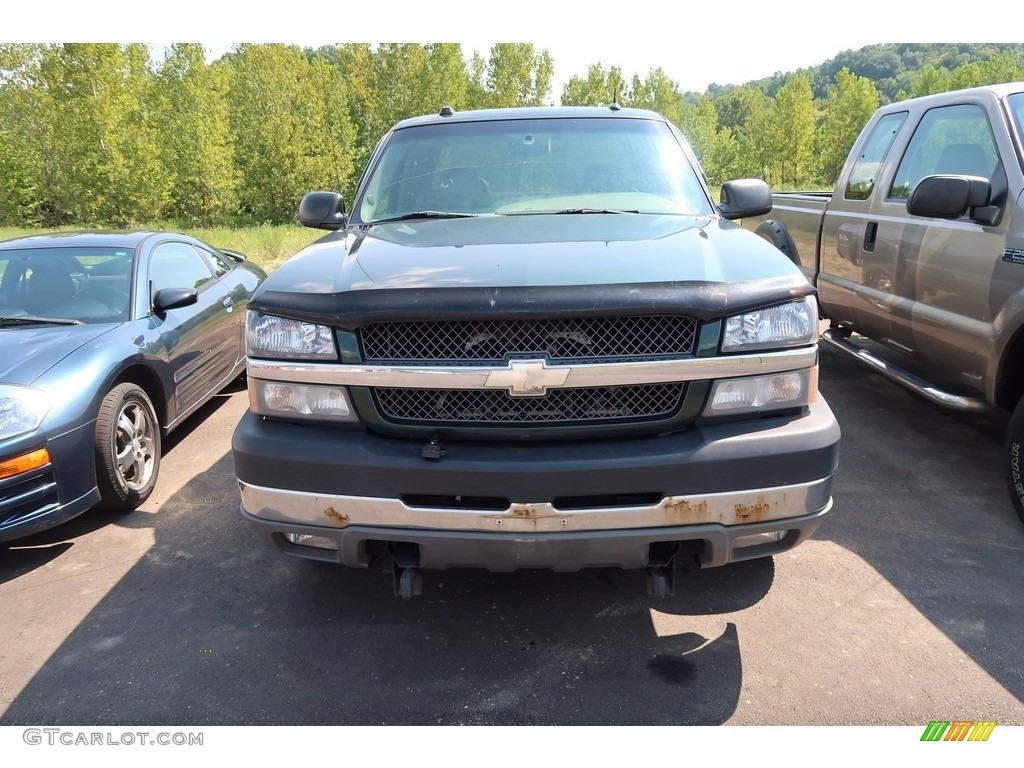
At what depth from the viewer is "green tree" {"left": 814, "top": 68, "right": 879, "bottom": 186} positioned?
37.2 m

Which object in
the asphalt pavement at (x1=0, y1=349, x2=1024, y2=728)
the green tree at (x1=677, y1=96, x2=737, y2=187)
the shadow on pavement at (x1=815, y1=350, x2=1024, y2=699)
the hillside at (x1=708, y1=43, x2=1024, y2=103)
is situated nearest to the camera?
the asphalt pavement at (x1=0, y1=349, x2=1024, y2=728)

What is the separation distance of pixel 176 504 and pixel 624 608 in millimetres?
2695

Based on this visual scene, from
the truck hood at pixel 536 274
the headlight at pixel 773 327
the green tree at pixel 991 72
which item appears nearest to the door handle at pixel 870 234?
the truck hood at pixel 536 274

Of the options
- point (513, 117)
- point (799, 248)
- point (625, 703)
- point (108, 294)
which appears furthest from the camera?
point (799, 248)

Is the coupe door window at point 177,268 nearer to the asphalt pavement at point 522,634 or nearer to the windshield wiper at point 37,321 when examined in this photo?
the windshield wiper at point 37,321

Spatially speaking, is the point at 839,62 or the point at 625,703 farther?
the point at 839,62

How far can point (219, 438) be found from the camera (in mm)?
5250

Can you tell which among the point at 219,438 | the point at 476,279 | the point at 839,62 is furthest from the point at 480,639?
the point at 839,62

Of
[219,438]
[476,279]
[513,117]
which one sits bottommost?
[219,438]

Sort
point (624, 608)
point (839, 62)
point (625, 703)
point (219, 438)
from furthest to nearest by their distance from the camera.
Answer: point (839, 62) < point (219, 438) < point (624, 608) < point (625, 703)

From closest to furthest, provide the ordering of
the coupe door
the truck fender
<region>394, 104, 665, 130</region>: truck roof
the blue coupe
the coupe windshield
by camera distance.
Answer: the blue coupe < <region>394, 104, 665, 130</region>: truck roof < the coupe windshield < the coupe door < the truck fender

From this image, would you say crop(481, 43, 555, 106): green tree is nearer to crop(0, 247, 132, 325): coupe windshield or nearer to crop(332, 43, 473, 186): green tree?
crop(332, 43, 473, 186): green tree

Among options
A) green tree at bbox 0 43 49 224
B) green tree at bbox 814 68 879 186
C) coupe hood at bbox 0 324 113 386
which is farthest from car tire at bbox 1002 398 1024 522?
green tree at bbox 814 68 879 186
